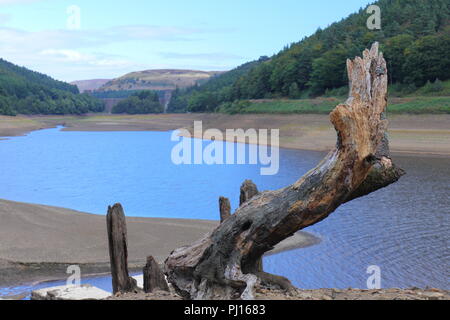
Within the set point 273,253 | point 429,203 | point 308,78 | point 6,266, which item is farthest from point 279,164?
point 308,78

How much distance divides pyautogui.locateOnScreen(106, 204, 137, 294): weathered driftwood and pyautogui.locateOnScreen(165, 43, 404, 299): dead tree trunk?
0.84 m

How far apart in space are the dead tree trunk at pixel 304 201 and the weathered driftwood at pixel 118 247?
2.76ft

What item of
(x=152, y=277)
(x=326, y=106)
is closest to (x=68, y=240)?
(x=152, y=277)

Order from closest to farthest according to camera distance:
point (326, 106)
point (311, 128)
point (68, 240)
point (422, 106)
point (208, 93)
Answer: point (68, 240), point (422, 106), point (311, 128), point (326, 106), point (208, 93)

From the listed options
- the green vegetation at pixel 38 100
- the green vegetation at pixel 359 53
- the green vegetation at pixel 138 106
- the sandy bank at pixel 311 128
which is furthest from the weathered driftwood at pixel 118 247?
the green vegetation at pixel 138 106

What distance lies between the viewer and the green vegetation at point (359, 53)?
2381 inches

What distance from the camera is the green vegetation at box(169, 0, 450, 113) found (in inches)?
2381

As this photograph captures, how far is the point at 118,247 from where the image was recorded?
6.96m

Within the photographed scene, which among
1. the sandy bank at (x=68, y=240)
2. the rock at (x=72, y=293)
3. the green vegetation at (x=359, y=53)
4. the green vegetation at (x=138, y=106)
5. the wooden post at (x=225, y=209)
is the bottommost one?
the sandy bank at (x=68, y=240)

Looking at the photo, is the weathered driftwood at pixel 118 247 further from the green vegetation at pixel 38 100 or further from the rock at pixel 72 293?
the green vegetation at pixel 38 100

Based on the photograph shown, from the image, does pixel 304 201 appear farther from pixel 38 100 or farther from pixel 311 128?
pixel 38 100

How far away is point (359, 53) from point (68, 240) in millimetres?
59619

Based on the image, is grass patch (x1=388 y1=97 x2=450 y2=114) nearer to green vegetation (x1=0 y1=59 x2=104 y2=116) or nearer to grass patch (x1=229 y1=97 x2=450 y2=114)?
grass patch (x1=229 y1=97 x2=450 y2=114)

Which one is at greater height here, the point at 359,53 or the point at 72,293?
the point at 359,53
